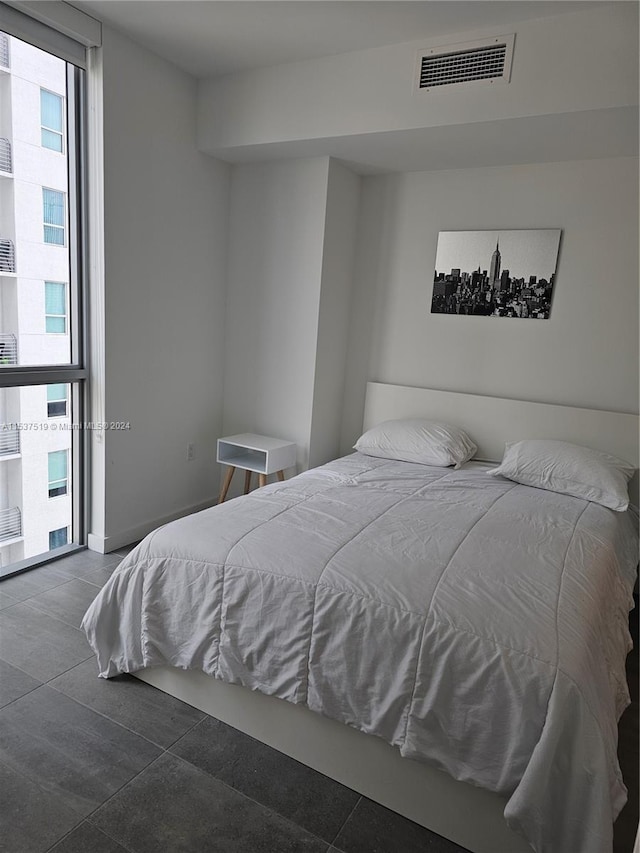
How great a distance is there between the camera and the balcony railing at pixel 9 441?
8.88ft

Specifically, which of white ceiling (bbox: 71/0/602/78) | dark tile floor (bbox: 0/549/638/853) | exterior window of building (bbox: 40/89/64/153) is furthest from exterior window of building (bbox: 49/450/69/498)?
white ceiling (bbox: 71/0/602/78)

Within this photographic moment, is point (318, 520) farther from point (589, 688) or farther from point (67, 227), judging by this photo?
point (67, 227)

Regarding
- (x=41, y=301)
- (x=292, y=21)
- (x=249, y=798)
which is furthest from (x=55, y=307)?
(x=249, y=798)

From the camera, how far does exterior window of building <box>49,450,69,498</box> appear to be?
2996mm

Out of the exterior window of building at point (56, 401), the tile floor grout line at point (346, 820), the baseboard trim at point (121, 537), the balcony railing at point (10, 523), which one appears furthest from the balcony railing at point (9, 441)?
the tile floor grout line at point (346, 820)

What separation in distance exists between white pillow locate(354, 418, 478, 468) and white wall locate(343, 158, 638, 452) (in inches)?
14.2

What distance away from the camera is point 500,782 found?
1383 millimetres

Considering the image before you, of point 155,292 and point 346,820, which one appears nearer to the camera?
point 346,820

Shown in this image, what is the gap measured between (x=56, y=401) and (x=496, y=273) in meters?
2.58

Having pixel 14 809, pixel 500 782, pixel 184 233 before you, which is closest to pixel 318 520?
pixel 500 782

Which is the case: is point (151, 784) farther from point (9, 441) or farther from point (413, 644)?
point (9, 441)

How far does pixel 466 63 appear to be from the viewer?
2.50 meters

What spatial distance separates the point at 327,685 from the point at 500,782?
0.51m

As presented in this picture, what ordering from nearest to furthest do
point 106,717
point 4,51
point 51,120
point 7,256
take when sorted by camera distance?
1. point 106,717
2. point 4,51
3. point 7,256
4. point 51,120
